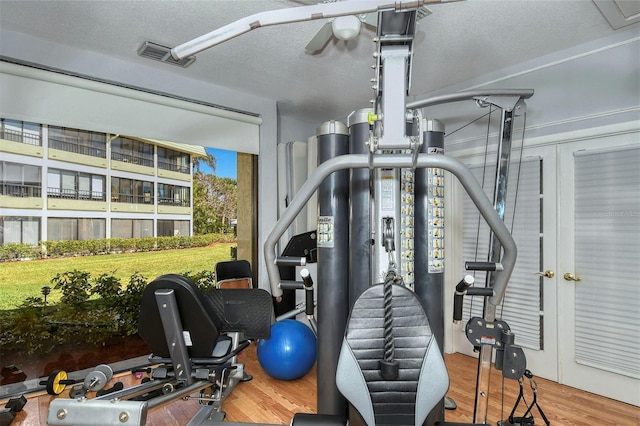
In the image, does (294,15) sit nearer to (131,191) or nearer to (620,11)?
(620,11)

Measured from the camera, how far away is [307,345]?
8.53ft

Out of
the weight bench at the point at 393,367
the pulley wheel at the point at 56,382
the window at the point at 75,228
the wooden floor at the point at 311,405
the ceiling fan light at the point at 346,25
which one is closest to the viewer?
the weight bench at the point at 393,367

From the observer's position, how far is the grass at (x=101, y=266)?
8.09 feet

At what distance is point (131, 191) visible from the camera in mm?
3031

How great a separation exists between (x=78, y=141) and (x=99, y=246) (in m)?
0.84

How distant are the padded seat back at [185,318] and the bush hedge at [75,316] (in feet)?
4.05

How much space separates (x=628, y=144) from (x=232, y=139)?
307 centimetres

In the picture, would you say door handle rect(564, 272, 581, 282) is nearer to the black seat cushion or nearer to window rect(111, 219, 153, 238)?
the black seat cushion

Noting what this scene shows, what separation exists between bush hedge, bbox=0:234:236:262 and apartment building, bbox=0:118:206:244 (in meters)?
0.04

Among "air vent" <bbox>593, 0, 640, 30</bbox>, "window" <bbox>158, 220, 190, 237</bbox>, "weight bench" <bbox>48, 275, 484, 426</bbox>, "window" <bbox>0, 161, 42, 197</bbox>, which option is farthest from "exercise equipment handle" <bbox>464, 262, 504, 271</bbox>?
"window" <bbox>0, 161, 42, 197</bbox>

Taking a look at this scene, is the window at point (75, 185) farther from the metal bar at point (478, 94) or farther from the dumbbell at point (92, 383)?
the metal bar at point (478, 94)

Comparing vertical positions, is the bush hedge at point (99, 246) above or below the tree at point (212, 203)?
below

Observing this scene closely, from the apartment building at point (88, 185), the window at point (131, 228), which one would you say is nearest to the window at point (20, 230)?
the apartment building at point (88, 185)

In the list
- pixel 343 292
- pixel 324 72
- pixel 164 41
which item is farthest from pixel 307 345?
pixel 164 41
